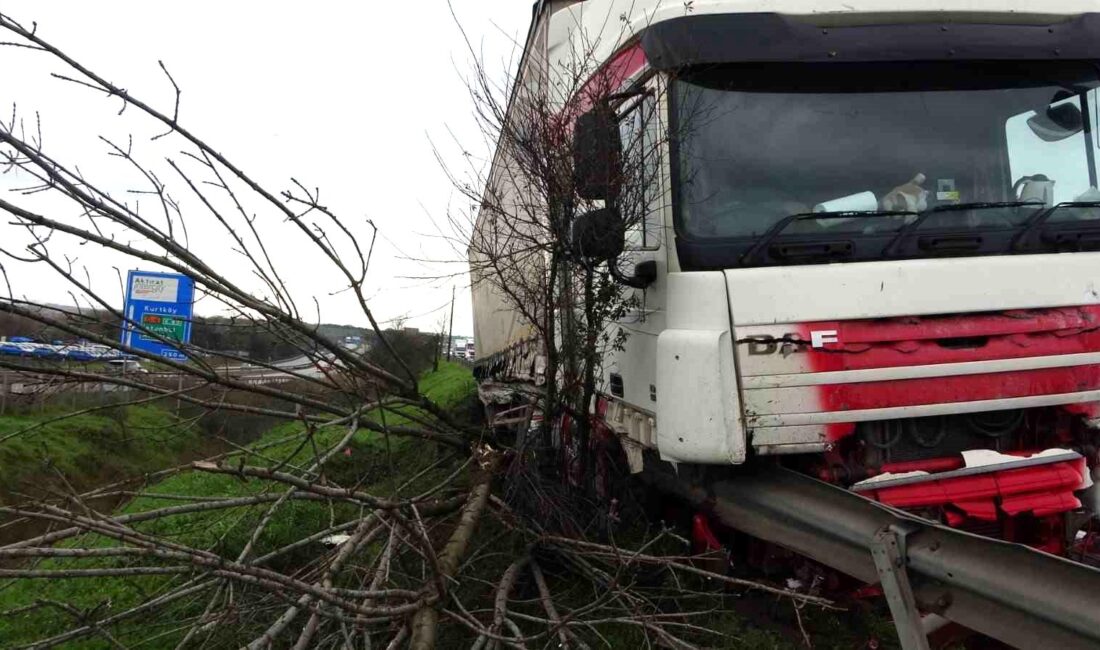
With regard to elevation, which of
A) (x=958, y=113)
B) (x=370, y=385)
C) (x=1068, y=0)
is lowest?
(x=370, y=385)

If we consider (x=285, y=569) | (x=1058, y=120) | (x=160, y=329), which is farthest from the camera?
(x=285, y=569)

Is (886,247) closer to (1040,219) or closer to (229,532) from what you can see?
(1040,219)

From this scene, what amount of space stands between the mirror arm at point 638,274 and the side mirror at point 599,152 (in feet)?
1.19

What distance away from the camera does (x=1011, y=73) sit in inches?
142

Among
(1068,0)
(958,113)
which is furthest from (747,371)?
(1068,0)

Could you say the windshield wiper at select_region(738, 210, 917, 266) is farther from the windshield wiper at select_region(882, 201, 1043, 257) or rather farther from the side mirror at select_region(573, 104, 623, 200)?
→ the side mirror at select_region(573, 104, 623, 200)

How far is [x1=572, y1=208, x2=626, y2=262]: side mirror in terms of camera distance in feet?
12.4

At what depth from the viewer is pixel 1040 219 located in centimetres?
343

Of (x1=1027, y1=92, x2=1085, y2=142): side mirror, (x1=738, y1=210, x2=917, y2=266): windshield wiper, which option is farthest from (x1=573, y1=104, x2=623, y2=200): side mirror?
(x1=1027, y1=92, x2=1085, y2=142): side mirror

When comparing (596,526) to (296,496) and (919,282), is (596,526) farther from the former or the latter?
(919,282)

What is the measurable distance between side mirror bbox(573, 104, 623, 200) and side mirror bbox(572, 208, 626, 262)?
10 centimetres

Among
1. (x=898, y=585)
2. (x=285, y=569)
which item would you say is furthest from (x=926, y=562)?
(x=285, y=569)

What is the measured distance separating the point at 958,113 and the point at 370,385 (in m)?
3.11

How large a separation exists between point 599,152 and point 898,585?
2226 mm
